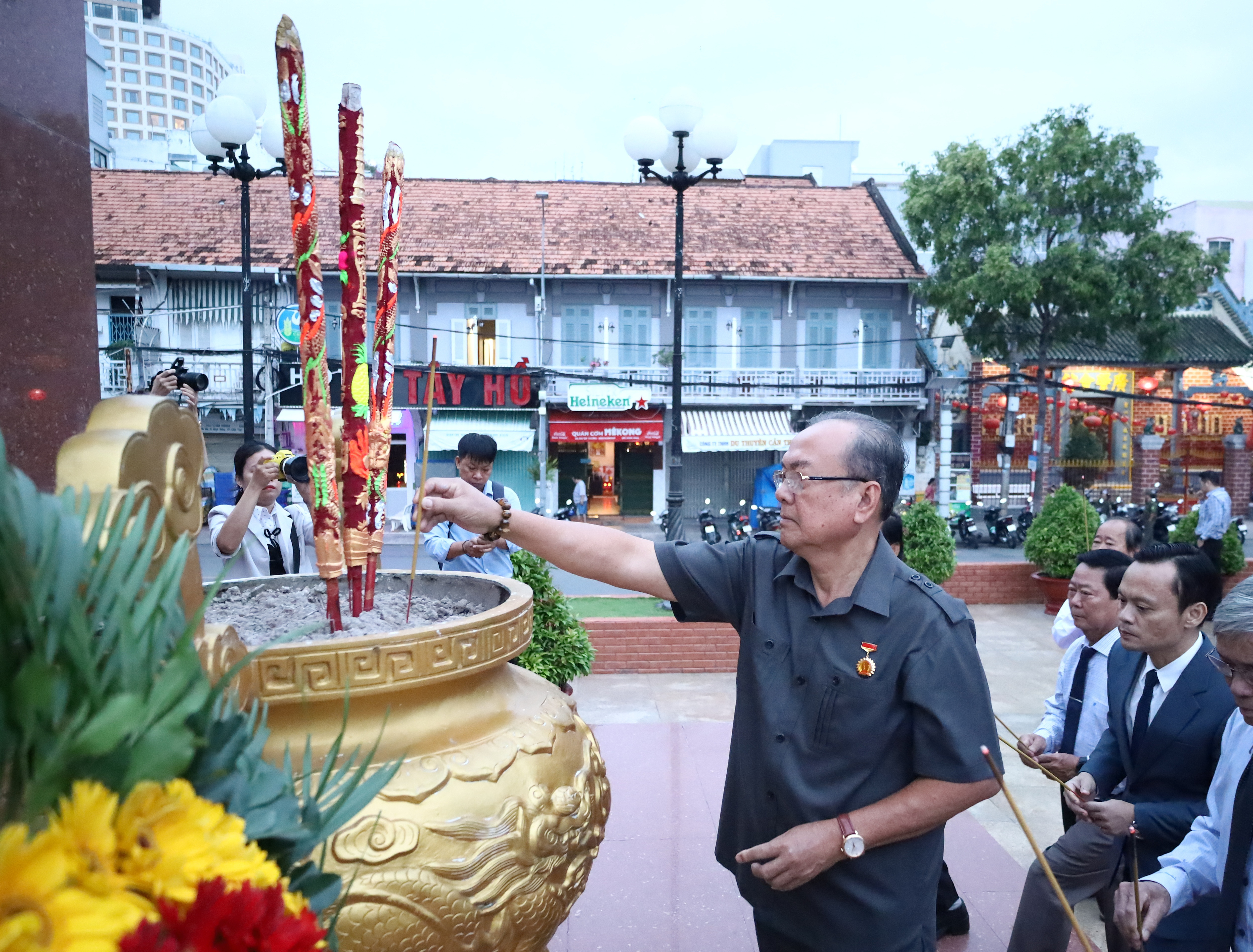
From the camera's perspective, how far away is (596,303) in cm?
1572

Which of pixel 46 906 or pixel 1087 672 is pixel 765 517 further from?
pixel 46 906

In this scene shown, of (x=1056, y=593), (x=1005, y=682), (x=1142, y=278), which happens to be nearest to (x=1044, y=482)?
(x=1142, y=278)

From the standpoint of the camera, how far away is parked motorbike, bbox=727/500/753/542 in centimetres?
1345

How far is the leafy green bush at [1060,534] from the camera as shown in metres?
7.07

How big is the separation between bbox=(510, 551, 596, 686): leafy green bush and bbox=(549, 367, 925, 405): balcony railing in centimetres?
1241

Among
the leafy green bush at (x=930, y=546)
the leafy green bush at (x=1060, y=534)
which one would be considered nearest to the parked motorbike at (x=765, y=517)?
the leafy green bush at (x=1060, y=534)

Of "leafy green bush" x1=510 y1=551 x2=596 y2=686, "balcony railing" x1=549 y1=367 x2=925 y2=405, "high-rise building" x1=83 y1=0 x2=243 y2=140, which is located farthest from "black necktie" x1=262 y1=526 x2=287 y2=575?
"high-rise building" x1=83 y1=0 x2=243 y2=140

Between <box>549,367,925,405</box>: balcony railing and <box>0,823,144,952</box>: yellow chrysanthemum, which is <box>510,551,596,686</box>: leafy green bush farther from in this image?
<box>549,367,925,405</box>: balcony railing

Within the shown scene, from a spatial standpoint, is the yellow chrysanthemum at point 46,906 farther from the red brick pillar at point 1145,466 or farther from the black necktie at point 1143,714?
the red brick pillar at point 1145,466

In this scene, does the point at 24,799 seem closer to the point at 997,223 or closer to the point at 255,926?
the point at 255,926

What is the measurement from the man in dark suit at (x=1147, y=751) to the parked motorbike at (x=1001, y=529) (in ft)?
39.1

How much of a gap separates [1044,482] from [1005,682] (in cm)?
1271

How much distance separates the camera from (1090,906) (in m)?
2.95

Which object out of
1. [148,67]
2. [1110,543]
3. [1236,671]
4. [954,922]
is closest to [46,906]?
[1236,671]
